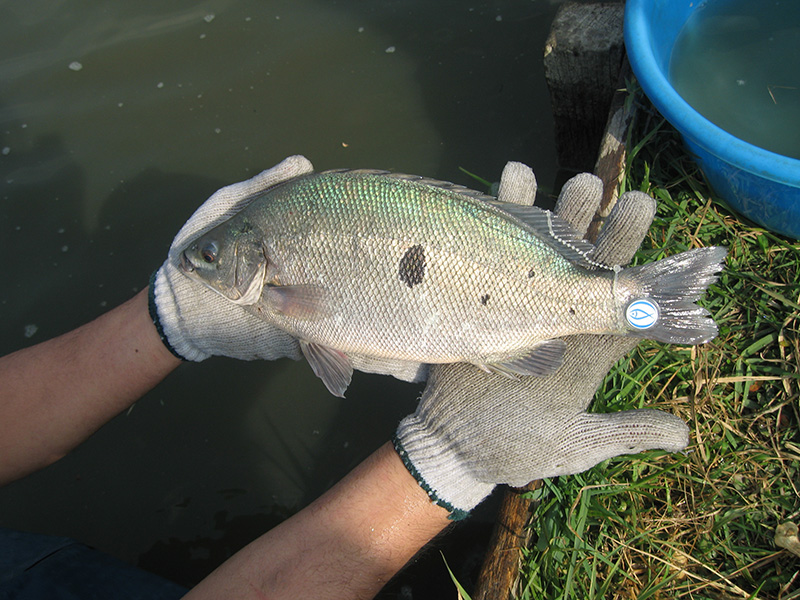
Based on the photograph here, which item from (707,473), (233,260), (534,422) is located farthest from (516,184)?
(707,473)

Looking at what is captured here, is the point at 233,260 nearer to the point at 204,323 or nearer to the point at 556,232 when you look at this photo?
the point at 204,323

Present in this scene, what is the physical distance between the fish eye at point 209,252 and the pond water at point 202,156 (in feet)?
4.17

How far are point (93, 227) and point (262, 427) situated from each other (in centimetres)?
206

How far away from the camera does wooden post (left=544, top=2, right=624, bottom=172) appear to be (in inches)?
125

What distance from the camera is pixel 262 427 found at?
345cm

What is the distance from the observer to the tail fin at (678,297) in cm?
213

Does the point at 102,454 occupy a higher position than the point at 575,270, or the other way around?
the point at 575,270

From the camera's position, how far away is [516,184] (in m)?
2.63

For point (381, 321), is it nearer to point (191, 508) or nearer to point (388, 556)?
point (388, 556)

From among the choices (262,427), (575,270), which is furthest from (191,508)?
(575,270)

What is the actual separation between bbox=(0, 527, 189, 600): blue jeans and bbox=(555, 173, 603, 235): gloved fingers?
242 cm

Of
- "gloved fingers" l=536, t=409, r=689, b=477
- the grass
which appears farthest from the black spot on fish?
the grass

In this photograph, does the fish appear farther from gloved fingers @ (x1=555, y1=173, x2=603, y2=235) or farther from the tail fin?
gloved fingers @ (x1=555, y1=173, x2=603, y2=235)

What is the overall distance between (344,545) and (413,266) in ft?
3.84
